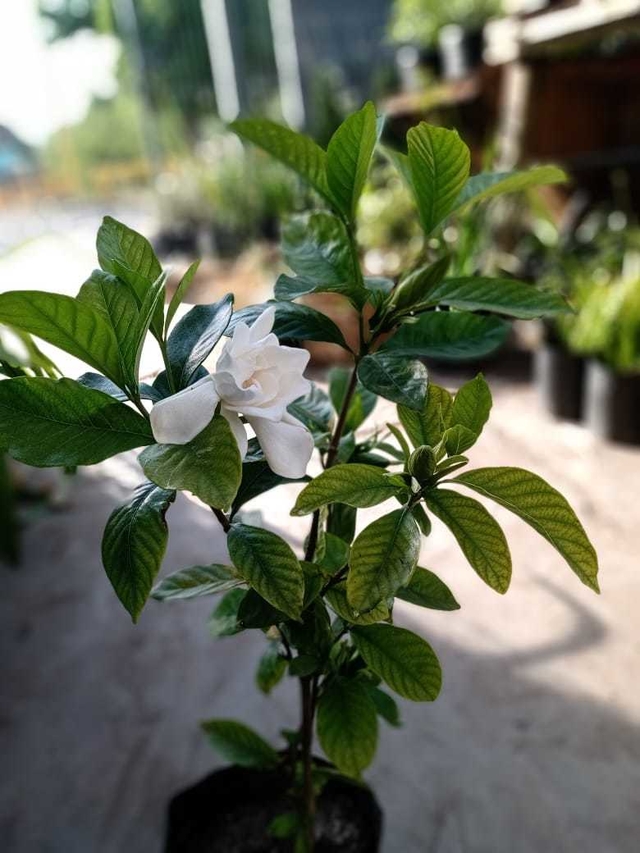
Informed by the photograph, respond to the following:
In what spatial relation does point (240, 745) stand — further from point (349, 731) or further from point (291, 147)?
point (291, 147)

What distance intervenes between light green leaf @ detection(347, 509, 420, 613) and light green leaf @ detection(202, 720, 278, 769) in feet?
1.56

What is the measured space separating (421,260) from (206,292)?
2.91 m

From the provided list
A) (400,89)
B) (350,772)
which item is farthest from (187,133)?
(350,772)

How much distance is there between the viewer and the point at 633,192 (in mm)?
2900

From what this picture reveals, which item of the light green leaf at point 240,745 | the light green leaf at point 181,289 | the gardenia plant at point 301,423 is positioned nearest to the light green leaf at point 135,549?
the gardenia plant at point 301,423

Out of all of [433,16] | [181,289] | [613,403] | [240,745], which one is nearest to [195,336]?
[181,289]

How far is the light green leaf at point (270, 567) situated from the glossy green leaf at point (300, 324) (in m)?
0.14

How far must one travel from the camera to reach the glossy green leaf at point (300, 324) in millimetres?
516

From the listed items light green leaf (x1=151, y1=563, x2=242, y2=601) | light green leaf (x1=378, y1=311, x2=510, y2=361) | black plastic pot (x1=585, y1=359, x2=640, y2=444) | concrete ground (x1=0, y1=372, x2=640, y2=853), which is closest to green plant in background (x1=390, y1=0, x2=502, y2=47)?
black plastic pot (x1=585, y1=359, x2=640, y2=444)

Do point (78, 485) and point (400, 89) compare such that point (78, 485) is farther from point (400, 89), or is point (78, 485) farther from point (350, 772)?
point (400, 89)

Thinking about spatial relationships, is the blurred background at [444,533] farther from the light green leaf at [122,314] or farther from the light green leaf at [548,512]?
the light green leaf at [548,512]

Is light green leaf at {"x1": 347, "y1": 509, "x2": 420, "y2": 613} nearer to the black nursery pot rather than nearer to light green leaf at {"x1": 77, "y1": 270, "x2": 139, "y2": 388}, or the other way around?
light green leaf at {"x1": 77, "y1": 270, "x2": 139, "y2": 388}

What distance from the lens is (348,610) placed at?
0.54m

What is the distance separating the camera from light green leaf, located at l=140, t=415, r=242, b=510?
0.40 m
